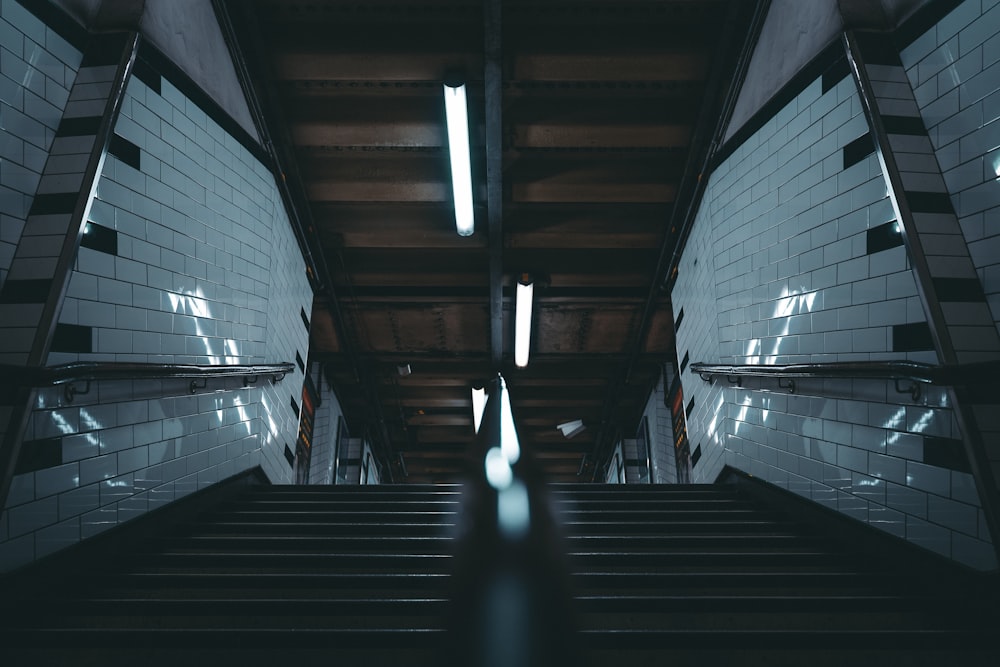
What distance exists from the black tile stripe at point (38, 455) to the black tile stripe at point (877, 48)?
4472mm

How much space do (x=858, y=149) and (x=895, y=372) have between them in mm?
Result: 1452

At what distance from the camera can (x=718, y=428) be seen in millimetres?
5109

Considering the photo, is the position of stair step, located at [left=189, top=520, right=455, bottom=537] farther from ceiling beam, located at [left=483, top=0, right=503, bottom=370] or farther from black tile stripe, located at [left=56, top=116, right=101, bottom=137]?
ceiling beam, located at [left=483, top=0, right=503, bottom=370]

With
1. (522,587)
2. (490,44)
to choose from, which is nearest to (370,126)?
(490,44)

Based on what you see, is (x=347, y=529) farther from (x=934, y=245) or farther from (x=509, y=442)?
(x=934, y=245)

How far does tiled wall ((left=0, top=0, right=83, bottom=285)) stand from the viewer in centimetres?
270

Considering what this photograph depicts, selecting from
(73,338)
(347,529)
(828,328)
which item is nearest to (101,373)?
(73,338)

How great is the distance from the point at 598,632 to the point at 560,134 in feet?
15.3

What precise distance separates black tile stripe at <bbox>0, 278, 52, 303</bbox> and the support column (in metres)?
3.93

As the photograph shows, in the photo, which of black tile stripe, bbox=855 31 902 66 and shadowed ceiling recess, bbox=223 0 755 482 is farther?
shadowed ceiling recess, bbox=223 0 755 482

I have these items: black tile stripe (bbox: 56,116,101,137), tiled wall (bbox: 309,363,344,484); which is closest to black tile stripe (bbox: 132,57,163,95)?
black tile stripe (bbox: 56,116,101,137)

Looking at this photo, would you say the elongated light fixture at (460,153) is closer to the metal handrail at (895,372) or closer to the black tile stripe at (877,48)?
the black tile stripe at (877,48)

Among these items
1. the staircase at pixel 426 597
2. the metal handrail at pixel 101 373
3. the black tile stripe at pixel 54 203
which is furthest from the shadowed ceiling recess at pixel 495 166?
the black tile stripe at pixel 54 203

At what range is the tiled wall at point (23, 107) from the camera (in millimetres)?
2699
